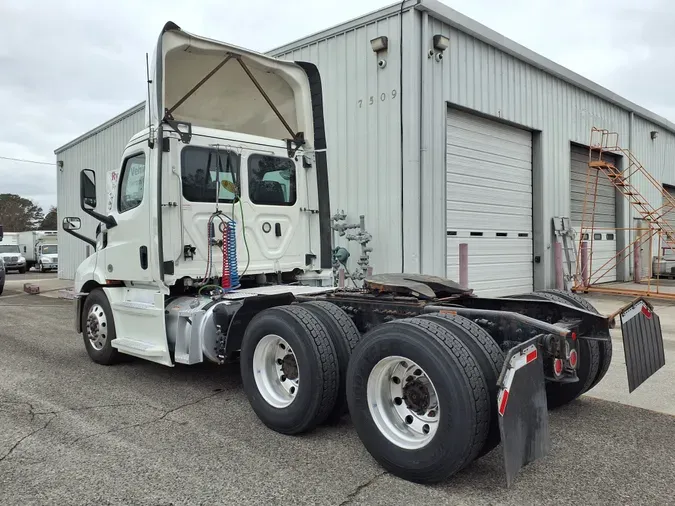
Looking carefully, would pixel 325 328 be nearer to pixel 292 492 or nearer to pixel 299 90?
pixel 292 492

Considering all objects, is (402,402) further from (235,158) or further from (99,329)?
(99,329)

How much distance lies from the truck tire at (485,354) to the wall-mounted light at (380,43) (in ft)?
26.2

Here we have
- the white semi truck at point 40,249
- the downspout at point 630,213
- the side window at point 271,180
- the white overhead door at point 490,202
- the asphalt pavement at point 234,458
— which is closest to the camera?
the asphalt pavement at point 234,458

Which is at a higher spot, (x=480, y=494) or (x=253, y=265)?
(x=253, y=265)

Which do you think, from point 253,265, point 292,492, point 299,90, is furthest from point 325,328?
point 299,90

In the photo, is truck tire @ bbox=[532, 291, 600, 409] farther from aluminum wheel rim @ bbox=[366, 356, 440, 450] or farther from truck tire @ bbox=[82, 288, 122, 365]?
truck tire @ bbox=[82, 288, 122, 365]

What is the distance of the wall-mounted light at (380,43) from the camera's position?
10.3 metres

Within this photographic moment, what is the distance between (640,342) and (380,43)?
7.93 metres

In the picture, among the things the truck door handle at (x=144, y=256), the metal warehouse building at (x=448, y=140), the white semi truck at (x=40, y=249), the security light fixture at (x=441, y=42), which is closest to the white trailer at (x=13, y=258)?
the white semi truck at (x=40, y=249)

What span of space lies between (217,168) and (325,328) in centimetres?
254

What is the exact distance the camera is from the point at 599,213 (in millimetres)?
16844

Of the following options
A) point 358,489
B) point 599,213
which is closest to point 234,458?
point 358,489

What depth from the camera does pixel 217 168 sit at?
19.3 feet

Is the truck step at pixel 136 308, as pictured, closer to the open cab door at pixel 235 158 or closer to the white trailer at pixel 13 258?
the open cab door at pixel 235 158
